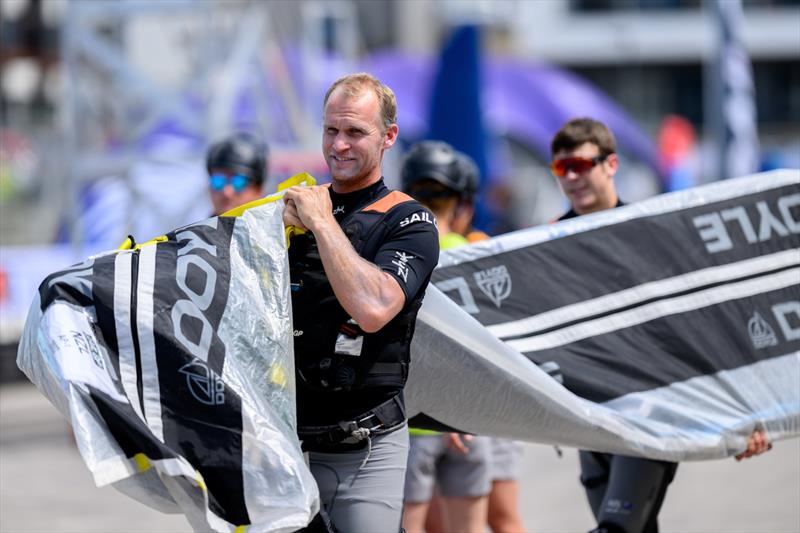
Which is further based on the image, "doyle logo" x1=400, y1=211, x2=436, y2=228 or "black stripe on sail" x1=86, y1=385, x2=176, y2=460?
"doyle logo" x1=400, y1=211, x2=436, y2=228

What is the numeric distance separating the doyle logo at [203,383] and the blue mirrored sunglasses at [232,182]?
302 centimetres

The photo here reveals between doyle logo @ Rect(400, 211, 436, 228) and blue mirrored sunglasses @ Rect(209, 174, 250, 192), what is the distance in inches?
113

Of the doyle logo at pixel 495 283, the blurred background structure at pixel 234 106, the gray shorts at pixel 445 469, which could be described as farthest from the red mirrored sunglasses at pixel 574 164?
the blurred background structure at pixel 234 106

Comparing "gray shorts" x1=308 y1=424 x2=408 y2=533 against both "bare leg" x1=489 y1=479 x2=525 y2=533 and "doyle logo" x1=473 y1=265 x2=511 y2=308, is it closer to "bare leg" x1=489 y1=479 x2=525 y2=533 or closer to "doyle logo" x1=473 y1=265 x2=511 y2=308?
"doyle logo" x1=473 y1=265 x2=511 y2=308

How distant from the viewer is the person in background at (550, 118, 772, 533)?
5496mm

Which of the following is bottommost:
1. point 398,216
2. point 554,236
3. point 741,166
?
point 741,166

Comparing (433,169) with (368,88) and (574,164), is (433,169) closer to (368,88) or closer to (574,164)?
(574,164)

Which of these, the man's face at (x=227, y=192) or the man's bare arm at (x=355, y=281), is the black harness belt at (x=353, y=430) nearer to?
the man's bare arm at (x=355, y=281)

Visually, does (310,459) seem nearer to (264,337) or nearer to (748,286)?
(264,337)

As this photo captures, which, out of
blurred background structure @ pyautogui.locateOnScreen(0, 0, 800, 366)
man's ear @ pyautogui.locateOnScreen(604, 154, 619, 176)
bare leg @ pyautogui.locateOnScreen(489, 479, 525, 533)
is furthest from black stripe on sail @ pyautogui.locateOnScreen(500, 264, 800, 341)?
blurred background structure @ pyautogui.locateOnScreen(0, 0, 800, 366)

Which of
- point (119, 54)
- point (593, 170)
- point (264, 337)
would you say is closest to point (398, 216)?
point (264, 337)

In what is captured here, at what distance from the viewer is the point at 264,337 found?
3832mm

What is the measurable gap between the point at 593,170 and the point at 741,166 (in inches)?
459

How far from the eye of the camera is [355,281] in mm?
3602
